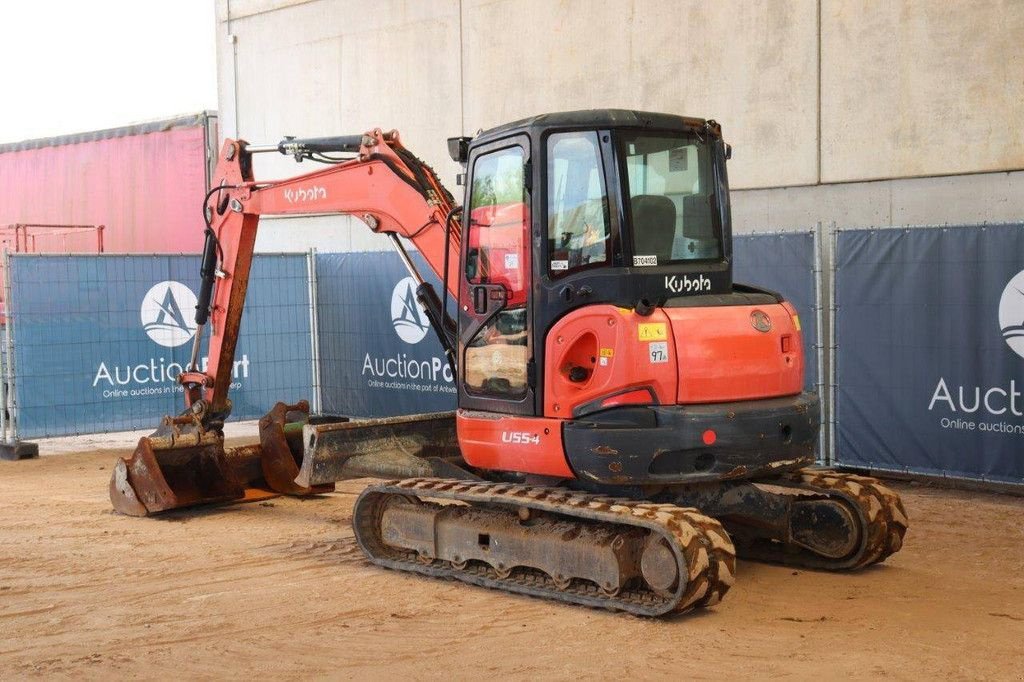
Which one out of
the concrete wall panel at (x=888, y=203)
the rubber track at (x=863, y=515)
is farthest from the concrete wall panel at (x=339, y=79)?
the rubber track at (x=863, y=515)

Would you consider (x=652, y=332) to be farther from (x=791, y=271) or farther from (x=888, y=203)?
(x=888, y=203)

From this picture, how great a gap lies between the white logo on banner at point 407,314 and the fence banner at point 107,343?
171 centimetres

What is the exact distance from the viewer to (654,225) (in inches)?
293

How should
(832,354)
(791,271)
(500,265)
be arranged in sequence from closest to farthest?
(500,265)
(832,354)
(791,271)

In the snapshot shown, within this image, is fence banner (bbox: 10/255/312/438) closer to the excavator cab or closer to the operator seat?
the excavator cab

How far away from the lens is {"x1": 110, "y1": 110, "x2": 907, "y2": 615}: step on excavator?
23.5 ft

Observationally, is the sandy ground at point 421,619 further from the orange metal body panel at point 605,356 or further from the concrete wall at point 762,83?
the concrete wall at point 762,83

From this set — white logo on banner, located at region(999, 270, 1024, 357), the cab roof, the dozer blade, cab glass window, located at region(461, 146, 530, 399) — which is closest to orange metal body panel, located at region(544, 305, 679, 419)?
cab glass window, located at region(461, 146, 530, 399)

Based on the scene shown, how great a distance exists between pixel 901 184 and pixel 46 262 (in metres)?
8.83

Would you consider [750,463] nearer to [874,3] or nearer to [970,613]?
[970,613]

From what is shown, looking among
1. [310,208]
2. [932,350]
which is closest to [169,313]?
[310,208]

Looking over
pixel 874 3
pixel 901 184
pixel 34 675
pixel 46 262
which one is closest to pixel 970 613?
pixel 34 675

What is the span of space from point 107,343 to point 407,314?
342cm

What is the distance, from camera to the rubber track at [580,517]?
675 centimetres
